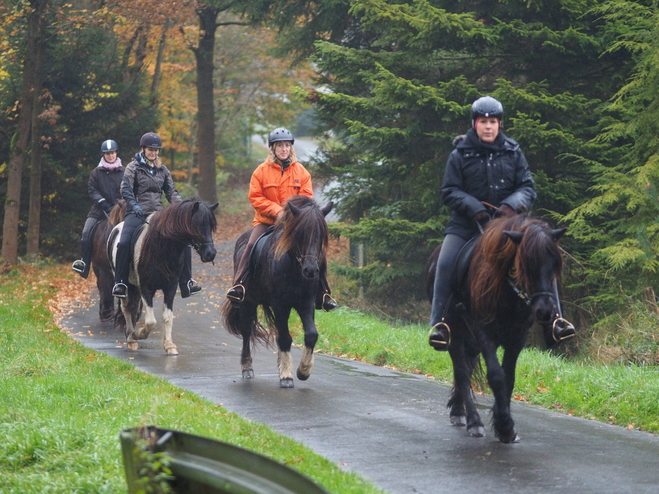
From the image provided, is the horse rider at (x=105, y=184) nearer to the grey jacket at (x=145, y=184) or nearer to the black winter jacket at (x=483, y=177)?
the grey jacket at (x=145, y=184)

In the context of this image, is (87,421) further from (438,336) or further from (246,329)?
(246,329)

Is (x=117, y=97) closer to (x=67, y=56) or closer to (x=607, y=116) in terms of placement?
(x=67, y=56)

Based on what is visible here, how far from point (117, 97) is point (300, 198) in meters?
20.8

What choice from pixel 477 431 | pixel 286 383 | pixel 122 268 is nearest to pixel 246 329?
pixel 286 383

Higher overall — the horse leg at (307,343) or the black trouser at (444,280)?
the black trouser at (444,280)

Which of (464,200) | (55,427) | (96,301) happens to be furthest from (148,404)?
(96,301)

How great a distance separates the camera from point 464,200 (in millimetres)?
7816

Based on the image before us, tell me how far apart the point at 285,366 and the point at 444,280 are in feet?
10.5

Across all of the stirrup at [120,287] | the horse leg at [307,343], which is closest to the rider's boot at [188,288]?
the stirrup at [120,287]

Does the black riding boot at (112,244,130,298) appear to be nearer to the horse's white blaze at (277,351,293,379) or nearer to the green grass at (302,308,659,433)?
the green grass at (302,308,659,433)

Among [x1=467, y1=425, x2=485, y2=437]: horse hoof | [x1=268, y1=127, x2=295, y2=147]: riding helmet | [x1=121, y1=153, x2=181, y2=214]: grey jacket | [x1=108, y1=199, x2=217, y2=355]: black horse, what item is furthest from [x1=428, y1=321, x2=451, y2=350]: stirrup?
[x1=121, y1=153, x2=181, y2=214]: grey jacket

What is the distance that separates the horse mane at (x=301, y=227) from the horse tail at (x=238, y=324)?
1750mm

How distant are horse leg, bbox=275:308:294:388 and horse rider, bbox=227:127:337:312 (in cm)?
63

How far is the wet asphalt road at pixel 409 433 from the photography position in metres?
6.20
